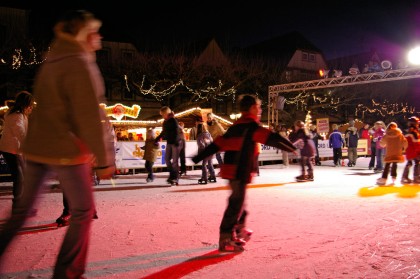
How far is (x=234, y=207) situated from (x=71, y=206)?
6.17 ft

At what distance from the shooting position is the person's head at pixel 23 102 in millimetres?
5445

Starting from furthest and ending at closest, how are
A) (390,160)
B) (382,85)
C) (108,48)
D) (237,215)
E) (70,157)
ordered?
(382,85) < (108,48) < (390,160) < (237,215) < (70,157)

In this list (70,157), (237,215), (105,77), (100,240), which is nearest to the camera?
(70,157)

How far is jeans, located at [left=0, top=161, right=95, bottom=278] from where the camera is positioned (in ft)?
7.88

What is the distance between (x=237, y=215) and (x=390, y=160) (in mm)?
6969

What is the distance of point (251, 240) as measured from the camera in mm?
4285

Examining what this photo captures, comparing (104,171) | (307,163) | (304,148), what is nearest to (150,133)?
(304,148)

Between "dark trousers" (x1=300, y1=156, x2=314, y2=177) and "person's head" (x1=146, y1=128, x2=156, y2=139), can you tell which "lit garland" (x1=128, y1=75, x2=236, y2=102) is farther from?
"dark trousers" (x1=300, y1=156, x2=314, y2=177)

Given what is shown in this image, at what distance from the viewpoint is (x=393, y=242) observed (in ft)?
13.6

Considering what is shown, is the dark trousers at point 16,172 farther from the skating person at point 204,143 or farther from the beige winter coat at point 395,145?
the beige winter coat at point 395,145

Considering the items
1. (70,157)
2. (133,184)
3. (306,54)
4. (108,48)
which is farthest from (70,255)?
(306,54)

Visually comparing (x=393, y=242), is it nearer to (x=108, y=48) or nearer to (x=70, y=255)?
(x=70, y=255)

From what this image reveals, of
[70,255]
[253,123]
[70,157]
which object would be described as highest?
[253,123]

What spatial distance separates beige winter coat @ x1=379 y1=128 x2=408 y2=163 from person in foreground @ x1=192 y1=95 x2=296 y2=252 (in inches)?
259
